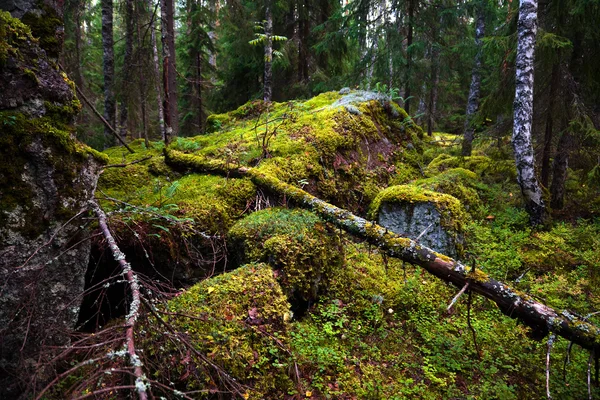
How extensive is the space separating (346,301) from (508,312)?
198 centimetres

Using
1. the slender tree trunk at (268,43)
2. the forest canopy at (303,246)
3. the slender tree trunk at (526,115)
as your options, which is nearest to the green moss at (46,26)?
the forest canopy at (303,246)

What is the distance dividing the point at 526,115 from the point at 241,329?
6.90 meters

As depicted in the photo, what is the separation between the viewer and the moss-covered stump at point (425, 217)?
5535mm

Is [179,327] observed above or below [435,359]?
above

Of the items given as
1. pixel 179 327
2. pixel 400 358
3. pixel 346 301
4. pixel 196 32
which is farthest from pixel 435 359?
pixel 196 32

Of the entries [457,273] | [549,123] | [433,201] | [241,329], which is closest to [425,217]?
[433,201]

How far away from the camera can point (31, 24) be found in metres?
2.82

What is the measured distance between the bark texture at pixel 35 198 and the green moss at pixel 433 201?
187 inches

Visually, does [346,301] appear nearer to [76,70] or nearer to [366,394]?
[366,394]

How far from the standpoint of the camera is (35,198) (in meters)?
2.74

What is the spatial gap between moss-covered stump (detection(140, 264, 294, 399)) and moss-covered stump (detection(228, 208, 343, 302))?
342 mm

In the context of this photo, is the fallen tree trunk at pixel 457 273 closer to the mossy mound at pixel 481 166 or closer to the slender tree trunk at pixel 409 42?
the mossy mound at pixel 481 166

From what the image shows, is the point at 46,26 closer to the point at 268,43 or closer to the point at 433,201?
the point at 433,201

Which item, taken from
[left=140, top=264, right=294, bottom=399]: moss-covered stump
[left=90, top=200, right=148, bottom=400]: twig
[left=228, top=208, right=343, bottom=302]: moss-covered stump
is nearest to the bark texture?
[left=90, top=200, right=148, bottom=400]: twig
